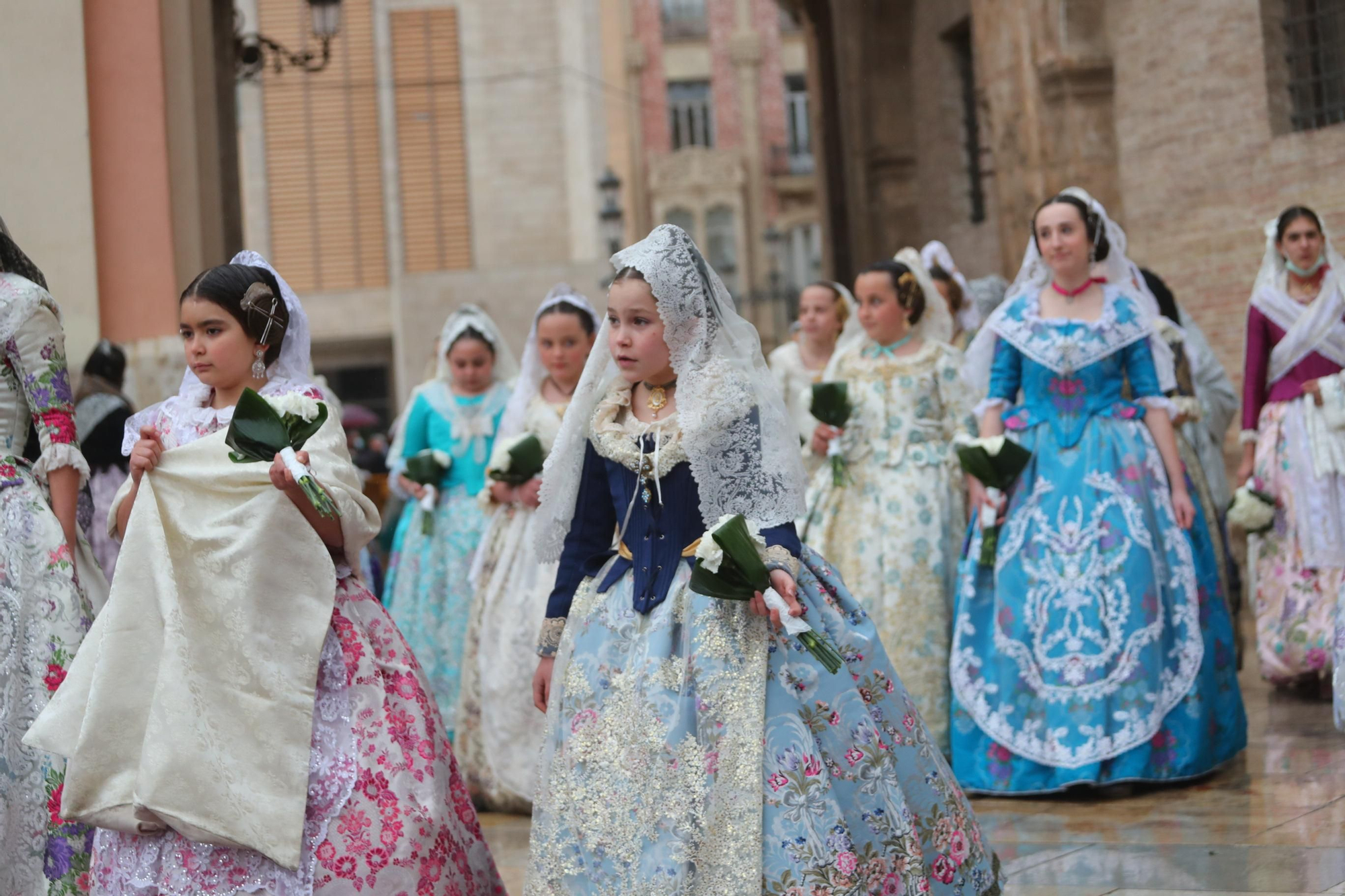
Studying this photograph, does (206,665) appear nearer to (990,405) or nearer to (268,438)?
(268,438)

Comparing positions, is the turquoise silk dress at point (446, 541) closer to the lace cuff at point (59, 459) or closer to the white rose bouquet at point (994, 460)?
the white rose bouquet at point (994, 460)

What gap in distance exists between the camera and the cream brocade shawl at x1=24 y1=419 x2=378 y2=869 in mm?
3686

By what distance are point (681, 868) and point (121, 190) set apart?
5.12 m

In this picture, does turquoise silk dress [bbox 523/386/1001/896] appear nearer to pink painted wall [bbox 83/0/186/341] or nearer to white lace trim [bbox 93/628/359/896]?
white lace trim [bbox 93/628/359/896]

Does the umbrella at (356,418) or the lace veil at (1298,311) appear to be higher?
the umbrella at (356,418)

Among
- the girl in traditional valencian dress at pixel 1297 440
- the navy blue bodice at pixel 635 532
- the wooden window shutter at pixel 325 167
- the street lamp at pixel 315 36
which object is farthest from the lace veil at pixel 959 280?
the wooden window shutter at pixel 325 167

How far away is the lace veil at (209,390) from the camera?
4180 millimetres

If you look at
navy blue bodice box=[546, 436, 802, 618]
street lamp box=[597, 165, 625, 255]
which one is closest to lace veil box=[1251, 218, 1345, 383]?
navy blue bodice box=[546, 436, 802, 618]

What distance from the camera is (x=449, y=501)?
7879mm

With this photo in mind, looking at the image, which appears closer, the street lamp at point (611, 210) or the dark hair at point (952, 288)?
the dark hair at point (952, 288)

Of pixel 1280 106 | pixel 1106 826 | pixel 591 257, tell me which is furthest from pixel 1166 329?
pixel 591 257

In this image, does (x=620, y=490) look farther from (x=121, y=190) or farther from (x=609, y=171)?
(x=609, y=171)

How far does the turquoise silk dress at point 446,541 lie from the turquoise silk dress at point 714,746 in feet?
12.2

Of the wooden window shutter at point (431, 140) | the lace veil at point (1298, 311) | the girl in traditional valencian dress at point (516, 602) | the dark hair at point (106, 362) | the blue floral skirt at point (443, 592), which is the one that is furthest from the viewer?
the wooden window shutter at point (431, 140)
